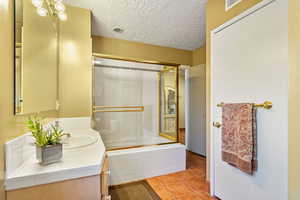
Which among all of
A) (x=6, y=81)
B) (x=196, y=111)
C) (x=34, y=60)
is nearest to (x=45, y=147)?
(x=6, y=81)

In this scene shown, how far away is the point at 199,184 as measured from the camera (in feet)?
6.42

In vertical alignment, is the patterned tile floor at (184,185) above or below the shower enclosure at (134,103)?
below

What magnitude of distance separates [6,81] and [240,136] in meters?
1.75

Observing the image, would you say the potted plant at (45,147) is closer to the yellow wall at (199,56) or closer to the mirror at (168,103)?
the mirror at (168,103)

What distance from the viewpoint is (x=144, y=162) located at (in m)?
2.15

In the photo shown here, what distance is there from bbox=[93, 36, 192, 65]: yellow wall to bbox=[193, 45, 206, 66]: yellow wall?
0.12m

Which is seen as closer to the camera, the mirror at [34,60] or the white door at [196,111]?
the mirror at [34,60]

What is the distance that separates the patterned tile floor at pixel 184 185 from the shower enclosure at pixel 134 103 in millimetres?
679

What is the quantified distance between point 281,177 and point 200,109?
197 centimetres

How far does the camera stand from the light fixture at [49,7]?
1.19 meters

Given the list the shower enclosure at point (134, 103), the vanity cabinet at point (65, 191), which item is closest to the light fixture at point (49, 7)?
the shower enclosure at point (134, 103)

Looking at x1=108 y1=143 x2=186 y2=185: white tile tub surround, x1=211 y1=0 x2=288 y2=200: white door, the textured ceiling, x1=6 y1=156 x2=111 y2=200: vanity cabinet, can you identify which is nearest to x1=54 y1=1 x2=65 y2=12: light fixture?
the textured ceiling

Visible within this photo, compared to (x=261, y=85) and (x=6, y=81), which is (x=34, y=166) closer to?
(x=6, y=81)

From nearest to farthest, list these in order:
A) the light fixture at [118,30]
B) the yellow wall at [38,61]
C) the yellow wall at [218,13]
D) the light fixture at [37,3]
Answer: the yellow wall at [38,61]
the light fixture at [37,3]
the yellow wall at [218,13]
the light fixture at [118,30]
